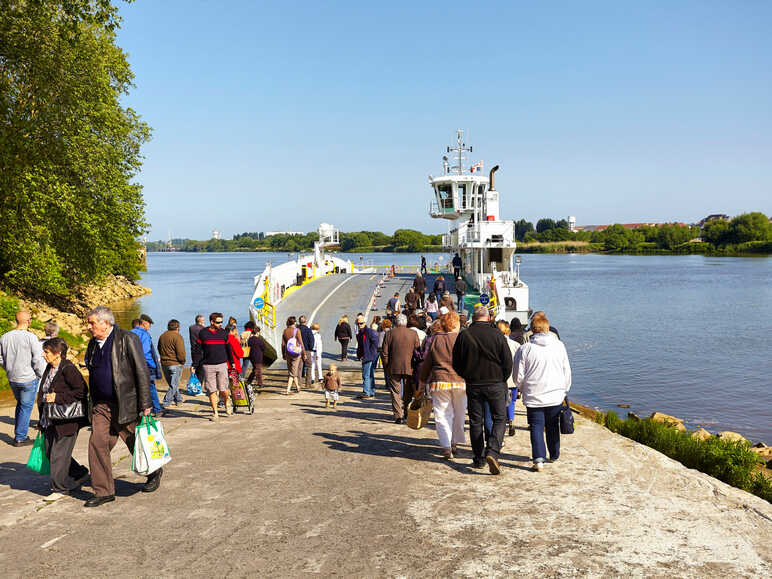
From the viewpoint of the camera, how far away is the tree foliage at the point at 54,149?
2291 centimetres

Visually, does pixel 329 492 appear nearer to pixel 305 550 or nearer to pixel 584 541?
pixel 305 550

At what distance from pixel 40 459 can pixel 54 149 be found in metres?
23.1

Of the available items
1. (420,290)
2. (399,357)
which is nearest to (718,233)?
(420,290)

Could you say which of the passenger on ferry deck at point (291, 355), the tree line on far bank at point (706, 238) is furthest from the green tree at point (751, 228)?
the passenger on ferry deck at point (291, 355)

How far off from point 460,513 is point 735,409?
60.1 ft

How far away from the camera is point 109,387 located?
19.5 feet

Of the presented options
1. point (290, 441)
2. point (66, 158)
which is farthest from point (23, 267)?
point (290, 441)

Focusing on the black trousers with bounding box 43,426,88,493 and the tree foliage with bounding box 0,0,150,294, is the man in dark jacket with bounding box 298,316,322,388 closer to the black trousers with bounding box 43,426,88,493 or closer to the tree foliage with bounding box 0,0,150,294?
the black trousers with bounding box 43,426,88,493

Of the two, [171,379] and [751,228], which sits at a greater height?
A: [751,228]

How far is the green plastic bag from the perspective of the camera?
642 cm

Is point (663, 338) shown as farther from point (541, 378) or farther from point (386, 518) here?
point (386, 518)

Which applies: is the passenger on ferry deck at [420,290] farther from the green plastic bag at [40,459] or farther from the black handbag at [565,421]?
the green plastic bag at [40,459]

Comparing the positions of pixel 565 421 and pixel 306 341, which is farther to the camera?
pixel 306 341

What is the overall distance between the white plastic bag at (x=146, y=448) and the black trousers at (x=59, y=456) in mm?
886
